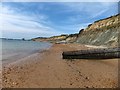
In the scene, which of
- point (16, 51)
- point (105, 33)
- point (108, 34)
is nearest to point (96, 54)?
point (16, 51)

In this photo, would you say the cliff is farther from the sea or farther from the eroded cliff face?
the sea

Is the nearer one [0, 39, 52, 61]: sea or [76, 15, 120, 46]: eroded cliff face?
[0, 39, 52, 61]: sea

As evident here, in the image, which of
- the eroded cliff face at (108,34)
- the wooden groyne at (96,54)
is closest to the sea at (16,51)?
the wooden groyne at (96,54)

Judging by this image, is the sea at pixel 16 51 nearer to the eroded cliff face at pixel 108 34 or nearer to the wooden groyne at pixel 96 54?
the wooden groyne at pixel 96 54

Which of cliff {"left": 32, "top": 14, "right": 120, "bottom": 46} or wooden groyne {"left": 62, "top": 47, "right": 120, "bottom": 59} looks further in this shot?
cliff {"left": 32, "top": 14, "right": 120, "bottom": 46}

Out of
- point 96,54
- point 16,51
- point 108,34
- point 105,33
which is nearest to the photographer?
point 96,54

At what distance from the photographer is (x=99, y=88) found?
731 cm

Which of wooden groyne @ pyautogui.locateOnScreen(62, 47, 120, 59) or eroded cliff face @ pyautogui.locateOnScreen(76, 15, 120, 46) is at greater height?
eroded cliff face @ pyautogui.locateOnScreen(76, 15, 120, 46)

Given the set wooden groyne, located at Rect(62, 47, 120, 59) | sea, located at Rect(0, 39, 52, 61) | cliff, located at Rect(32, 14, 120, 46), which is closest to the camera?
wooden groyne, located at Rect(62, 47, 120, 59)

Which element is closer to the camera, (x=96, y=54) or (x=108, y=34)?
(x=96, y=54)

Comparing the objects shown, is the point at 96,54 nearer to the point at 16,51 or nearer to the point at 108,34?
the point at 16,51

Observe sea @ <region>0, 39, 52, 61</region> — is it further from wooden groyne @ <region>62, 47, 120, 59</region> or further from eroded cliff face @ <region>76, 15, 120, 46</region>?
eroded cliff face @ <region>76, 15, 120, 46</region>

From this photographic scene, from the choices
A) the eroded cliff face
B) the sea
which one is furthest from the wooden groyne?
the eroded cliff face

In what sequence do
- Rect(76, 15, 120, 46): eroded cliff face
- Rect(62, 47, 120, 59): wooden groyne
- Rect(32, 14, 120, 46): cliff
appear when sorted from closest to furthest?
1. Rect(62, 47, 120, 59): wooden groyne
2. Rect(76, 15, 120, 46): eroded cliff face
3. Rect(32, 14, 120, 46): cliff
